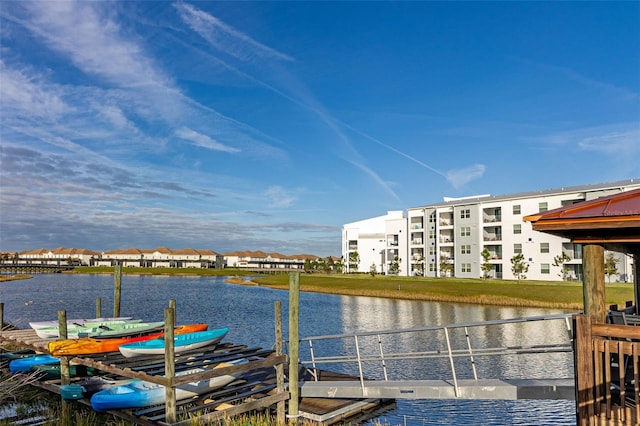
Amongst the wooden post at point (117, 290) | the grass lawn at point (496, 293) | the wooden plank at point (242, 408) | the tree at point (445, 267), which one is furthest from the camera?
the tree at point (445, 267)

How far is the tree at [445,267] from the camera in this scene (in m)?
70.6

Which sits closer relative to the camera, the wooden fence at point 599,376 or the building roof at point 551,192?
the wooden fence at point 599,376

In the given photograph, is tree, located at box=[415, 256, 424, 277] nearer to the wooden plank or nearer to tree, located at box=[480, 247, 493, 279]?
tree, located at box=[480, 247, 493, 279]

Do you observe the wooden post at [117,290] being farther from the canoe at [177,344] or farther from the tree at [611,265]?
the tree at [611,265]

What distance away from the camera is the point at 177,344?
695 inches

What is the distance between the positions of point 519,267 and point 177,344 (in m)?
52.7

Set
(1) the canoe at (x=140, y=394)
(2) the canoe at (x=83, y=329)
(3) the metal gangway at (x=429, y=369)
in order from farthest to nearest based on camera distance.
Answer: (2) the canoe at (x=83, y=329) → (1) the canoe at (x=140, y=394) → (3) the metal gangway at (x=429, y=369)

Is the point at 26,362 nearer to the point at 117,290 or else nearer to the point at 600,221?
the point at 117,290

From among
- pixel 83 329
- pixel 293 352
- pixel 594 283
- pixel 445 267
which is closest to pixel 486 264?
pixel 445 267

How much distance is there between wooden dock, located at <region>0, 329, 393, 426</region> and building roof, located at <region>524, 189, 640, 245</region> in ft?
25.5

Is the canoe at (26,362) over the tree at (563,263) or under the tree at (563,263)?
under

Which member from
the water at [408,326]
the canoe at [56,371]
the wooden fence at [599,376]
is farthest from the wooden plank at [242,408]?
the wooden fence at [599,376]

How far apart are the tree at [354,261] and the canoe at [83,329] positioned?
7930 cm

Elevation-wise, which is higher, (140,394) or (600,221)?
(600,221)
